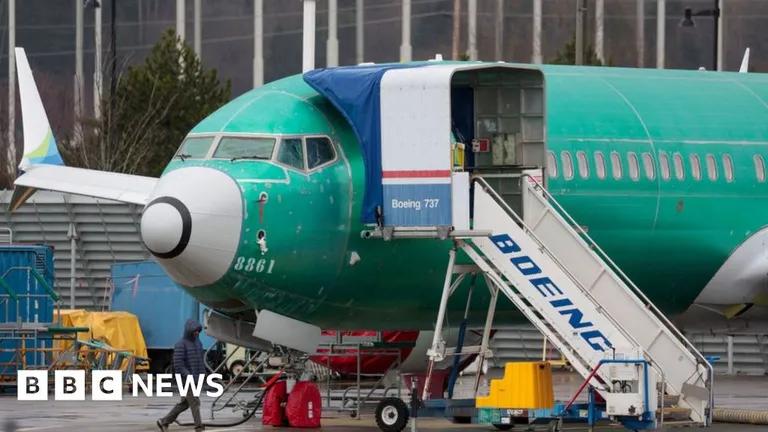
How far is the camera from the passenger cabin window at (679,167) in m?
26.5

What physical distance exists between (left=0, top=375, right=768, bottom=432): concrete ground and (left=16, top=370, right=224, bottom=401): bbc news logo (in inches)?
22.0

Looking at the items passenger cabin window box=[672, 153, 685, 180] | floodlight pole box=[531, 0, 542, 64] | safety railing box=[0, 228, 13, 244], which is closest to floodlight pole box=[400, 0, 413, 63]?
floodlight pole box=[531, 0, 542, 64]

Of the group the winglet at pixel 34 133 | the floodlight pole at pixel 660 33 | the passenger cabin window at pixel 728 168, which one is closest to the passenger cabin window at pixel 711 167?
the passenger cabin window at pixel 728 168

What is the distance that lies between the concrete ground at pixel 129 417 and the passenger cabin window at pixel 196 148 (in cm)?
380

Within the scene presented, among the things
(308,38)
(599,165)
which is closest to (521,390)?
(599,165)

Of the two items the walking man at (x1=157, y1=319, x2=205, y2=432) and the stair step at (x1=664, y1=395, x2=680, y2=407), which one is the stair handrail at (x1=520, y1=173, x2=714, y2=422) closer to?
the stair step at (x1=664, y1=395, x2=680, y2=407)

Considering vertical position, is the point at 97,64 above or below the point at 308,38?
above

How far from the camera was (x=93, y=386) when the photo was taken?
116 feet

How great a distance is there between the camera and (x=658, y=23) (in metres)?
54.5

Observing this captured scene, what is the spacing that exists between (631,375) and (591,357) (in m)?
0.75

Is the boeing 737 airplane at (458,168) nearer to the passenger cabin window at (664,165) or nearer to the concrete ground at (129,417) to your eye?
the passenger cabin window at (664,165)

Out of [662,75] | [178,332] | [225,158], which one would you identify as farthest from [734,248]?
[178,332]

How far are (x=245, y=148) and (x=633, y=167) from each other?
5.71 m

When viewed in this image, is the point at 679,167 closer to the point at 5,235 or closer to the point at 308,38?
the point at 308,38
